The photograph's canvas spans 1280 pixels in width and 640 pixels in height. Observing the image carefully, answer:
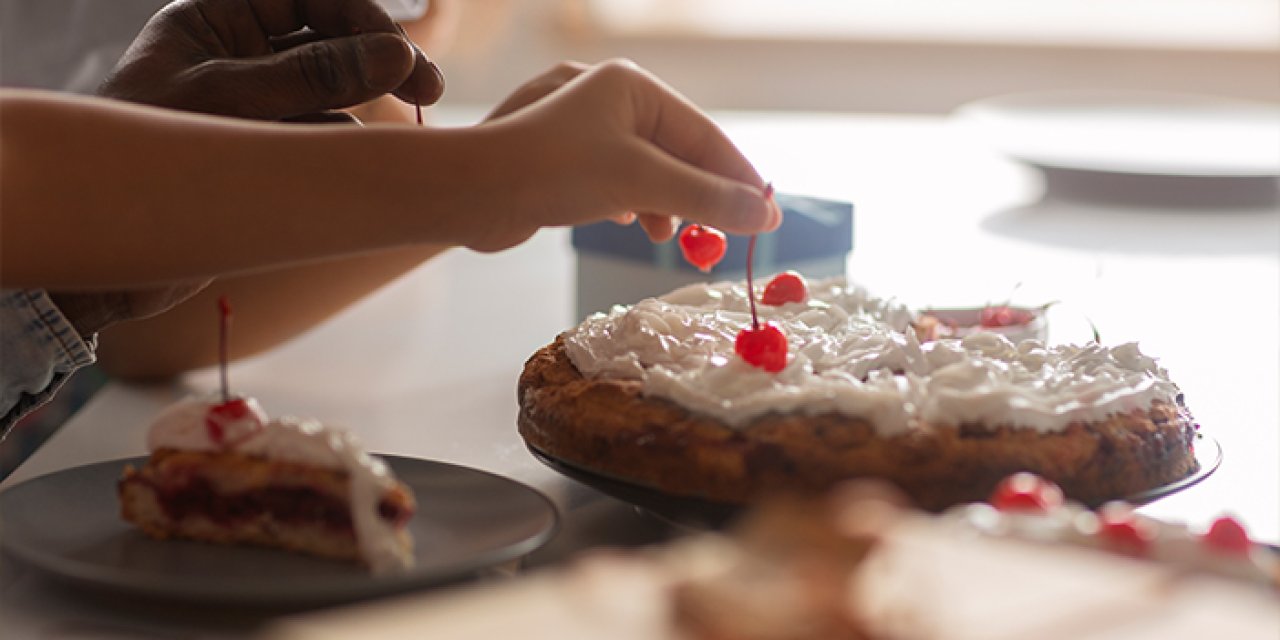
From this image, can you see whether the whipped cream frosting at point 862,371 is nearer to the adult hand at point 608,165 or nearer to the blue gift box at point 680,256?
the adult hand at point 608,165

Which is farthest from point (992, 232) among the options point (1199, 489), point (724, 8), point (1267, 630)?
point (724, 8)

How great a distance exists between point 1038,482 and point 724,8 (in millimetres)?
3518

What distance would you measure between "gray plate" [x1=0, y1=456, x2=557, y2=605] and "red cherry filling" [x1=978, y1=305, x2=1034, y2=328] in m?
0.56

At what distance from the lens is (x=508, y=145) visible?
824mm

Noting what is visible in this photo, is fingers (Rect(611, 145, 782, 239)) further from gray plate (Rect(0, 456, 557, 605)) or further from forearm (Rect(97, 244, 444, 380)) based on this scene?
forearm (Rect(97, 244, 444, 380))

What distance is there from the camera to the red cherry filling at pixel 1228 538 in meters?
0.69

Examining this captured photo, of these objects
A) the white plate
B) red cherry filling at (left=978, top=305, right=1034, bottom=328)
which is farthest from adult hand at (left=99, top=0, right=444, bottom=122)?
the white plate

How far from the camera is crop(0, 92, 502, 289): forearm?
0.79 meters

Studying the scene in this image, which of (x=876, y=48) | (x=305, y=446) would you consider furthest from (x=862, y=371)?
(x=876, y=48)

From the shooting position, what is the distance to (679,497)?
0.82m

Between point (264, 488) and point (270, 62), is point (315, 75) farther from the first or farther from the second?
point (264, 488)

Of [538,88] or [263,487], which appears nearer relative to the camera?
[263,487]

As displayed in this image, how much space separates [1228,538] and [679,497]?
0.94 ft

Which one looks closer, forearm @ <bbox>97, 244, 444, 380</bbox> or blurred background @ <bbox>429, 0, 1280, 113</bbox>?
forearm @ <bbox>97, 244, 444, 380</bbox>
